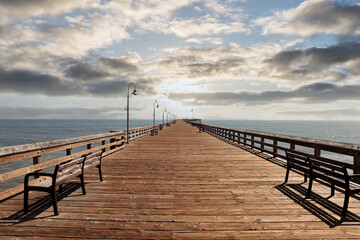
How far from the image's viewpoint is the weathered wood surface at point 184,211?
3.55m

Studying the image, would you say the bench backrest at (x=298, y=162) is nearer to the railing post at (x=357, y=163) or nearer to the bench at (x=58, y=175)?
the railing post at (x=357, y=163)

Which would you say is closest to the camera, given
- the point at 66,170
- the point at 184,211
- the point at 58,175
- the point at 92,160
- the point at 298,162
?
the point at 58,175

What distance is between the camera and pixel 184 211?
4293 millimetres

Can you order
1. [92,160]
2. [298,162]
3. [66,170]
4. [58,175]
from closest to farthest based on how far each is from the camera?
1. [58,175]
2. [66,170]
3. [92,160]
4. [298,162]

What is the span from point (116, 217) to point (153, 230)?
0.90 meters

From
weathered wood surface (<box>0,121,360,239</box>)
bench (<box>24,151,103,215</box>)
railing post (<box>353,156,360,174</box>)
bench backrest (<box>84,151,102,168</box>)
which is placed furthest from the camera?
railing post (<box>353,156,360,174</box>)

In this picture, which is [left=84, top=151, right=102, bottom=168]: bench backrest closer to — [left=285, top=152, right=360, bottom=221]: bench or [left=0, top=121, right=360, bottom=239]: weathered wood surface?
[left=0, top=121, right=360, bottom=239]: weathered wood surface

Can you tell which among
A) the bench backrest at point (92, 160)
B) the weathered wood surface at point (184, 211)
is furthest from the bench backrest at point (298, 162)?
the bench backrest at point (92, 160)

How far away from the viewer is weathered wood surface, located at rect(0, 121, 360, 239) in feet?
11.6

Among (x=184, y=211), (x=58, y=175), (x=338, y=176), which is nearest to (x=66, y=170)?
(x=58, y=175)

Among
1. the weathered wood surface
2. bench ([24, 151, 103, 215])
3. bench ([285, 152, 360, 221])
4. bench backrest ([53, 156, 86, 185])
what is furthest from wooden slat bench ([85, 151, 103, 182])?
bench ([285, 152, 360, 221])

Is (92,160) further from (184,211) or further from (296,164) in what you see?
(296,164)

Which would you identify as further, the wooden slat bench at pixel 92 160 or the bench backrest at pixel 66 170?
the wooden slat bench at pixel 92 160

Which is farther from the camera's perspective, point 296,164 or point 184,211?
point 296,164
